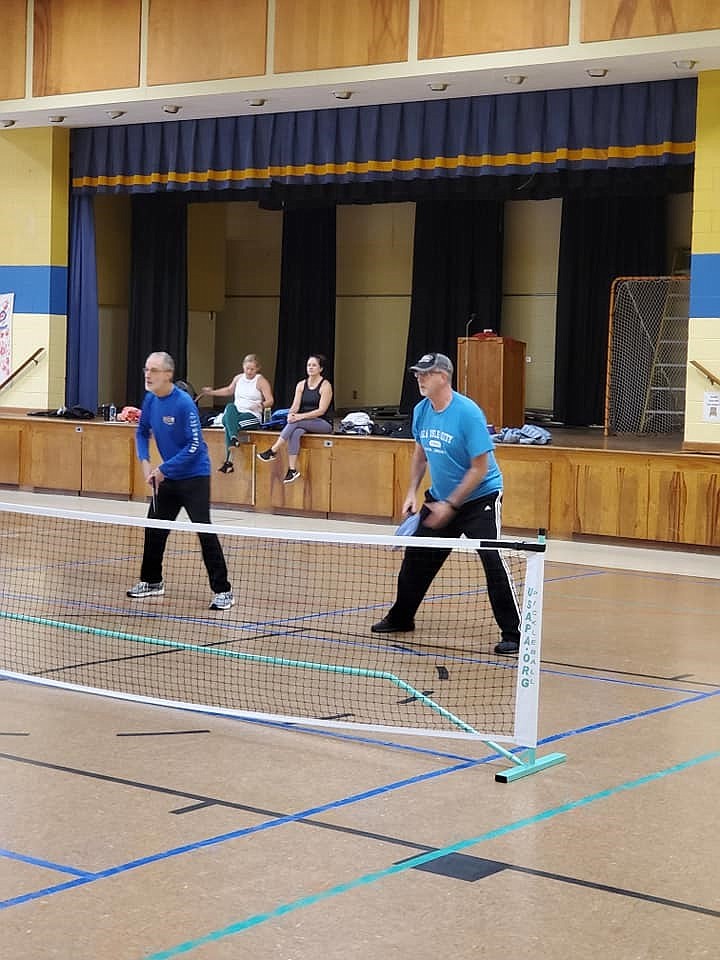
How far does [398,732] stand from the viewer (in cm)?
649

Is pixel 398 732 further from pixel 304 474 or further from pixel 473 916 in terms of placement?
pixel 304 474

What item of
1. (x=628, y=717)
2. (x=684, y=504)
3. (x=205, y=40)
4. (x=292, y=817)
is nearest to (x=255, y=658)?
(x=628, y=717)

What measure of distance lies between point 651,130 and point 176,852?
11816 millimetres

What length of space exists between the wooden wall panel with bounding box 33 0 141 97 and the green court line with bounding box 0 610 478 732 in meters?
9.68

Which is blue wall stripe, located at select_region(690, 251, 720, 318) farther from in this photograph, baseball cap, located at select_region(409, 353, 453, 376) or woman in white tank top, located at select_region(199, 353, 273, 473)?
baseball cap, located at select_region(409, 353, 453, 376)

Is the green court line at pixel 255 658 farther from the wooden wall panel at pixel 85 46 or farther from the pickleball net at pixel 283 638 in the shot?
the wooden wall panel at pixel 85 46

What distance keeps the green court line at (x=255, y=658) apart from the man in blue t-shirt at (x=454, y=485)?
993 millimetres

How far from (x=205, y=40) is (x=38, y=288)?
4.77 m

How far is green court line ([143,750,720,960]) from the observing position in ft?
13.6

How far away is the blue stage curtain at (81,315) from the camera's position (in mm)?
19719

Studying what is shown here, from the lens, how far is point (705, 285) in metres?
14.6

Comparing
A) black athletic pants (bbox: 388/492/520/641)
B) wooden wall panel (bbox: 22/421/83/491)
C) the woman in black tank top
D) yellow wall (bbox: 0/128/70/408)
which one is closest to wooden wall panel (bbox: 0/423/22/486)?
wooden wall panel (bbox: 22/421/83/491)

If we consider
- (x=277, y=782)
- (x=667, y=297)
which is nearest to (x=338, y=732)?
(x=277, y=782)

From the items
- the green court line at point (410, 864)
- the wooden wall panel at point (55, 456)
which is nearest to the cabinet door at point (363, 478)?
the wooden wall panel at point (55, 456)
